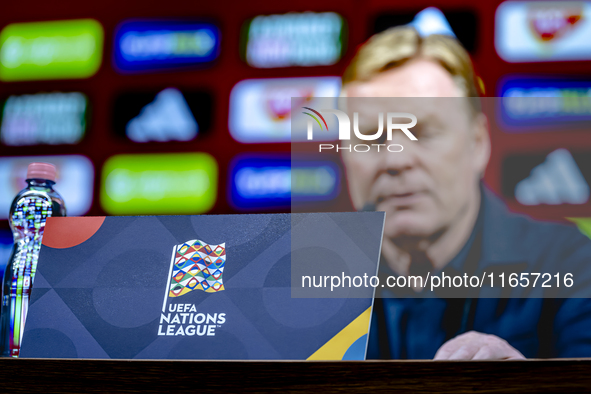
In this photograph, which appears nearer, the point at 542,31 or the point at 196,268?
the point at 196,268

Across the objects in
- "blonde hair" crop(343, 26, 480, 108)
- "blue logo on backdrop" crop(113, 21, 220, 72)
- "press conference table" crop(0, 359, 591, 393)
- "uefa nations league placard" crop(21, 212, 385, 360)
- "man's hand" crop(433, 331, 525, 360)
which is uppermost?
"blue logo on backdrop" crop(113, 21, 220, 72)

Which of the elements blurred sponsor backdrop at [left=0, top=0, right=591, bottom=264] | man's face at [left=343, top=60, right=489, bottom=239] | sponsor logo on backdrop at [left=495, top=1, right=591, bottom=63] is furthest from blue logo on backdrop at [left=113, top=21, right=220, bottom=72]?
sponsor logo on backdrop at [left=495, top=1, right=591, bottom=63]

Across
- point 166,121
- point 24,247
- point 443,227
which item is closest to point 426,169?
point 443,227

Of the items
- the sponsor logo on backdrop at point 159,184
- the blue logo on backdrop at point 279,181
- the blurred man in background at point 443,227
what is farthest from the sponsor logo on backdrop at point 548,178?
the sponsor logo on backdrop at point 159,184

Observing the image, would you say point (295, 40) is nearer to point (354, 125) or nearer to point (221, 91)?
point (221, 91)

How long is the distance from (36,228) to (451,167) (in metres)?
1.10

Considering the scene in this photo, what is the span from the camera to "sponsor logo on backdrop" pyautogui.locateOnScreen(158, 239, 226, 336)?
1.82 feet

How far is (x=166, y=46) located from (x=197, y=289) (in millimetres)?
1841

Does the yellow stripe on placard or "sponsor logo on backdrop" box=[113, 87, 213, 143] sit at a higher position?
"sponsor logo on backdrop" box=[113, 87, 213, 143]

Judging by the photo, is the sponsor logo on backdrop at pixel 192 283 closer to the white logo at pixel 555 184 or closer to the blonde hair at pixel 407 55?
the blonde hair at pixel 407 55

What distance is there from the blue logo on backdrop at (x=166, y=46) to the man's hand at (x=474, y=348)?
1.80 metres

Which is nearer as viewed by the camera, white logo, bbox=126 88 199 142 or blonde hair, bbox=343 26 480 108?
blonde hair, bbox=343 26 480 108

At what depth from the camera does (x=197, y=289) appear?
59 cm

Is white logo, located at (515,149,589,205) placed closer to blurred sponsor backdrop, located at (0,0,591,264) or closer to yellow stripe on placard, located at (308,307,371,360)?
blurred sponsor backdrop, located at (0,0,591,264)
